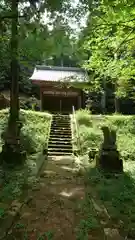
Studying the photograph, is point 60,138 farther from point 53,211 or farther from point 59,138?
point 53,211

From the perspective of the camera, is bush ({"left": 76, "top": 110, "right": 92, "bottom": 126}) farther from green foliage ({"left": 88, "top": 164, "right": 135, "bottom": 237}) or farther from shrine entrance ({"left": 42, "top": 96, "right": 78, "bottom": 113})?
shrine entrance ({"left": 42, "top": 96, "right": 78, "bottom": 113})

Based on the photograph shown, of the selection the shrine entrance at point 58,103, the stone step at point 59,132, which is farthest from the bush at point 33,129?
the shrine entrance at point 58,103

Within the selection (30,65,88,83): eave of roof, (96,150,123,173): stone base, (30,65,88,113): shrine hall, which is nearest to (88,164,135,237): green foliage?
(96,150,123,173): stone base

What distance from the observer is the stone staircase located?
12.9 metres

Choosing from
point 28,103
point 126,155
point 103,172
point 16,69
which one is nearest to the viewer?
point 103,172

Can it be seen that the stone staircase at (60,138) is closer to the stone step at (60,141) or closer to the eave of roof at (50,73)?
the stone step at (60,141)

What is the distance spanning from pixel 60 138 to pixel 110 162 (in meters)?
5.76

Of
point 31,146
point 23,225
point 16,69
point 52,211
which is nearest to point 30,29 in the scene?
point 23,225

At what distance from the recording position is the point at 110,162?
8.99 meters

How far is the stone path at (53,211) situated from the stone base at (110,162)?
1.06 m

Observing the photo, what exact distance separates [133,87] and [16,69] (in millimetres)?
11372

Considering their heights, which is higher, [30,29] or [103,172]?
[30,29]

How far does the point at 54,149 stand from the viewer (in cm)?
1295

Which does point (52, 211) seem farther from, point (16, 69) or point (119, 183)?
point (16, 69)
